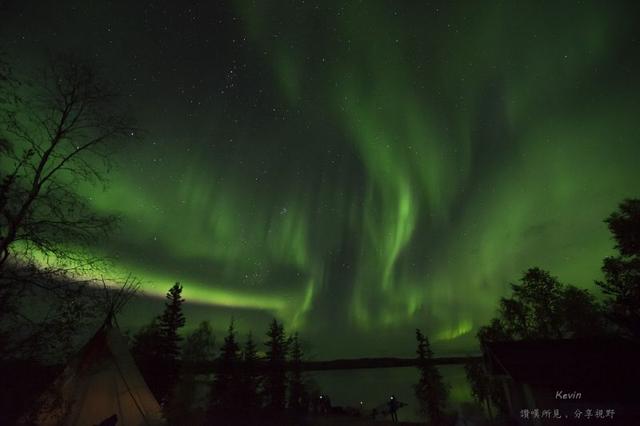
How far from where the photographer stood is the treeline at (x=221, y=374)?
2638 centimetres

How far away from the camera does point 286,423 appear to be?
2134cm

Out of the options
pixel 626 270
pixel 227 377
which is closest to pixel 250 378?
pixel 227 377

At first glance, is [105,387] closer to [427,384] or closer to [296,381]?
[296,381]

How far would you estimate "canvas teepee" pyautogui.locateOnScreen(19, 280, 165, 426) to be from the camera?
969cm

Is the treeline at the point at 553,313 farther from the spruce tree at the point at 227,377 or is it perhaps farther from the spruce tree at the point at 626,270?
the spruce tree at the point at 227,377

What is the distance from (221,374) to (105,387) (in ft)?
111

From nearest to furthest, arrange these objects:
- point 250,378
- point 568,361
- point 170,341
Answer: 1. point 568,361
2. point 170,341
3. point 250,378

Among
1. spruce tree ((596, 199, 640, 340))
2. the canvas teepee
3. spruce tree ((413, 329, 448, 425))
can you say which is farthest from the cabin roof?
spruce tree ((413, 329, 448, 425))

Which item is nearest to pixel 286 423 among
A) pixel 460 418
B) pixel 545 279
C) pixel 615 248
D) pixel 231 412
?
pixel 231 412

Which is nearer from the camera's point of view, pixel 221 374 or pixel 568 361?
pixel 568 361

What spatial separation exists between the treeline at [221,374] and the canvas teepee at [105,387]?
46.1 feet

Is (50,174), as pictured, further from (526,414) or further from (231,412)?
(231,412)

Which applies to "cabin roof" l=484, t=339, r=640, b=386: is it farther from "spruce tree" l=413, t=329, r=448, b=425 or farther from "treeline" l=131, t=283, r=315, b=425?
"spruce tree" l=413, t=329, r=448, b=425

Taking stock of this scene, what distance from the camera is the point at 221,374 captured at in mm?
39969
